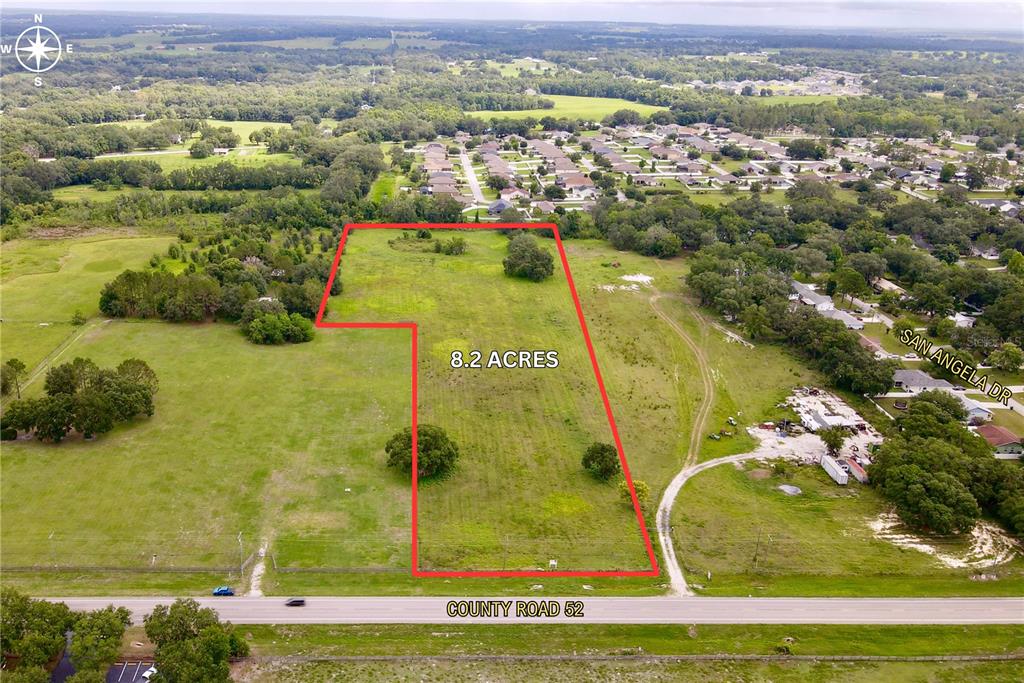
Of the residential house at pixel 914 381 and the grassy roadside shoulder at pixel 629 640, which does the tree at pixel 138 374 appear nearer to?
the grassy roadside shoulder at pixel 629 640

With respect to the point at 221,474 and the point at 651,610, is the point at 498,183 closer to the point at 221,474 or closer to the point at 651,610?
the point at 221,474

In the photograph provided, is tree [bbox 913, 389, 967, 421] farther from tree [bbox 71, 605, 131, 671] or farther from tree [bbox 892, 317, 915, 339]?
tree [bbox 71, 605, 131, 671]

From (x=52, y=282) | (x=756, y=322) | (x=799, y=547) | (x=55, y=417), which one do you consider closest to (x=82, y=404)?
(x=55, y=417)

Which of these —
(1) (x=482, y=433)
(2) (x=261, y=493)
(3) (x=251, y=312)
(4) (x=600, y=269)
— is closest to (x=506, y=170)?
(4) (x=600, y=269)

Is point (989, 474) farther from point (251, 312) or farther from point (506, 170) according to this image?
point (506, 170)

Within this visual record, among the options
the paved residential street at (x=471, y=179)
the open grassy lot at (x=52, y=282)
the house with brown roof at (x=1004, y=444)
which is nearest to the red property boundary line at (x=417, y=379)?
the paved residential street at (x=471, y=179)

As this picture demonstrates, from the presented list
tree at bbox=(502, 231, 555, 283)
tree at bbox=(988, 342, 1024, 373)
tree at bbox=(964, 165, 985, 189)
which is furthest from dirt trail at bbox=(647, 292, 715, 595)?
tree at bbox=(964, 165, 985, 189)

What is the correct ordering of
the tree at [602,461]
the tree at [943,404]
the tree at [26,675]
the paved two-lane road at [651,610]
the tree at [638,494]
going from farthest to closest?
the tree at [943,404], the tree at [602,461], the tree at [638,494], the paved two-lane road at [651,610], the tree at [26,675]
